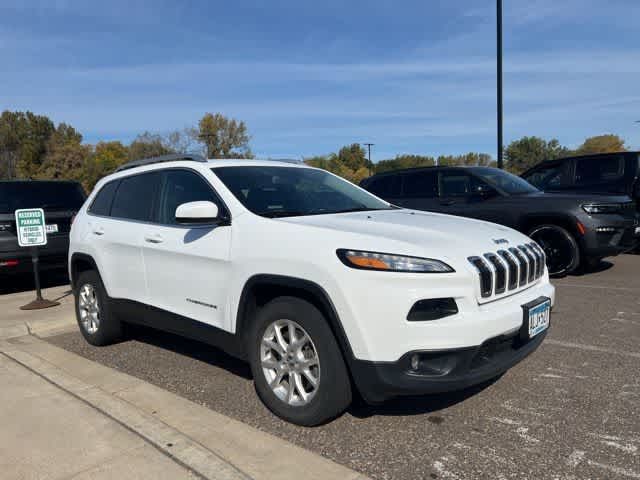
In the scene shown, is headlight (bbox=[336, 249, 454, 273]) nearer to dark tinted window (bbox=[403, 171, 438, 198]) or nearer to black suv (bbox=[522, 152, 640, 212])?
dark tinted window (bbox=[403, 171, 438, 198])

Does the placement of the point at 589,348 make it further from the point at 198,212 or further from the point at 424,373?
the point at 198,212

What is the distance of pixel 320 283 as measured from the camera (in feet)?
9.40

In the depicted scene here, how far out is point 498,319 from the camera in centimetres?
287

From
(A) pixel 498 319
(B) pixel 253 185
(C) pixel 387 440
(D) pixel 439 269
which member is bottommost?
(C) pixel 387 440

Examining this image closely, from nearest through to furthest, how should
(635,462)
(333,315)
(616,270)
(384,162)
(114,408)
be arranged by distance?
(635,462), (333,315), (114,408), (616,270), (384,162)

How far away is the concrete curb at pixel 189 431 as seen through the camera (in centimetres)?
261

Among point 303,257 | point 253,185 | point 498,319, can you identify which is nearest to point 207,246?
point 253,185

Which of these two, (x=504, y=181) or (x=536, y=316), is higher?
(x=504, y=181)

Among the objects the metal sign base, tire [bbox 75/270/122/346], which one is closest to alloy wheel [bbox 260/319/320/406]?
tire [bbox 75/270/122/346]

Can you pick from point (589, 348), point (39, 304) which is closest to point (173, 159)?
point (39, 304)

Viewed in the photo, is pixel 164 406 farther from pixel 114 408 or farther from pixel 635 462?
pixel 635 462

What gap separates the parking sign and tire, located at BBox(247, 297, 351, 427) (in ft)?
15.4

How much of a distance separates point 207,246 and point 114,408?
118cm

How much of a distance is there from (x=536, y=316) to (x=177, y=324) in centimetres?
247
